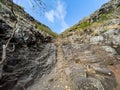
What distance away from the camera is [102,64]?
14.1m

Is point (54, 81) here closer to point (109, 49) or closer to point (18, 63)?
point (18, 63)

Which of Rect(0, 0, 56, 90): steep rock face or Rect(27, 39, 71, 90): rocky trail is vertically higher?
Rect(0, 0, 56, 90): steep rock face

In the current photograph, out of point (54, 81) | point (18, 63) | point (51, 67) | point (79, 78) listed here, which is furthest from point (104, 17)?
point (54, 81)

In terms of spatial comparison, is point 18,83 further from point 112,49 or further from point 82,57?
point 112,49

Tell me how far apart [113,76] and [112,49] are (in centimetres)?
533

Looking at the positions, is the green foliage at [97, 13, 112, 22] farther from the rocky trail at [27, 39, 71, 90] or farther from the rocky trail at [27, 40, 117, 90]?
the rocky trail at [27, 39, 71, 90]

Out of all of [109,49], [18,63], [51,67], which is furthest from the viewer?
[109,49]

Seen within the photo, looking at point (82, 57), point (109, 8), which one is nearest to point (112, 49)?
point (82, 57)

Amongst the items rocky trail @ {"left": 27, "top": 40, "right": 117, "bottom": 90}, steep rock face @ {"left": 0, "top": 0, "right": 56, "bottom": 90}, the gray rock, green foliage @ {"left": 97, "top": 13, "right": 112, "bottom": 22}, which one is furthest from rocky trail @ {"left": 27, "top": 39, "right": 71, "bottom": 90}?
green foliage @ {"left": 97, "top": 13, "right": 112, "bottom": 22}

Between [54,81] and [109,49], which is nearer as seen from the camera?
[54,81]

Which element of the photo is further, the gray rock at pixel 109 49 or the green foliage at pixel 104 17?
the green foliage at pixel 104 17

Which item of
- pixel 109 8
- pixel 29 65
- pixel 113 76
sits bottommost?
pixel 113 76

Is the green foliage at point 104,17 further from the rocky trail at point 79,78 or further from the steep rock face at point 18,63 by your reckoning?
the rocky trail at point 79,78

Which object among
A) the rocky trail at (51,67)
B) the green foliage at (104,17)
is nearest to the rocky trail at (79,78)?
the rocky trail at (51,67)
